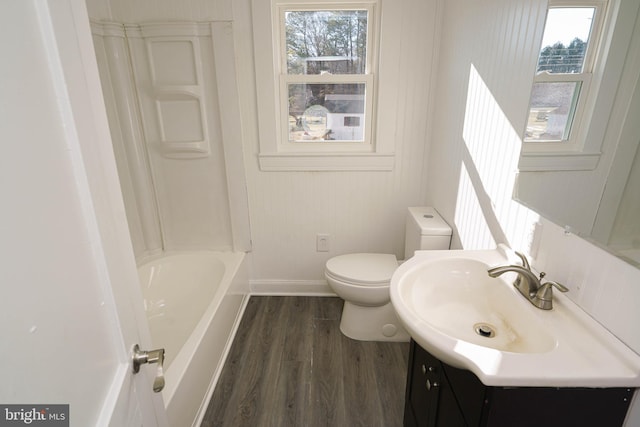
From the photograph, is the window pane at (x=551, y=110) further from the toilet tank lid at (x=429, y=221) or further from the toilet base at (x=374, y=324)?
the toilet base at (x=374, y=324)

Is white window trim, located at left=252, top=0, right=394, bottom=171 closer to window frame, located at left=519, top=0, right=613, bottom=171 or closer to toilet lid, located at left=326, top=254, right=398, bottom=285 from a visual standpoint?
toilet lid, located at left=326, top=254, right=398, bottom=285

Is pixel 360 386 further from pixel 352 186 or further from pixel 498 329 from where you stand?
pixel 352 186

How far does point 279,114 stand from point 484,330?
176 cm

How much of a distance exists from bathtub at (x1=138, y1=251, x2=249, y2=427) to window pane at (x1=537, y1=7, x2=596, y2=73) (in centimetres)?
178

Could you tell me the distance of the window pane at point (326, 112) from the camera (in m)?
2.17

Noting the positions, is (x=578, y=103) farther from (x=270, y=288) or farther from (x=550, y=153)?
(x=270, y=288)

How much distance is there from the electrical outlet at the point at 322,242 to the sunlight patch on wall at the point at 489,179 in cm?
96

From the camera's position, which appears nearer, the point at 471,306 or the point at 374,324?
the point at 471,306

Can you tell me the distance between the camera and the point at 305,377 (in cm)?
177

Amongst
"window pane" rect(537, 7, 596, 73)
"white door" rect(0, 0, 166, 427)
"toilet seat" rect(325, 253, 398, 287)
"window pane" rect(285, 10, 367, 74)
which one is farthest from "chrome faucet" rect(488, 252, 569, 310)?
"window pane" rect(285, 10, 367, 74)

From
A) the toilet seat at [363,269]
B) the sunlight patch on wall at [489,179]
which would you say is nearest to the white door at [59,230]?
the sunlight patch on wall at [489,179]

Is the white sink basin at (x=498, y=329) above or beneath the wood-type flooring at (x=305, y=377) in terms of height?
above

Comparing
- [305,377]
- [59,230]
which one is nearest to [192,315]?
[305,377]

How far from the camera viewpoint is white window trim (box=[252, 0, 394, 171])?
6.54ft
